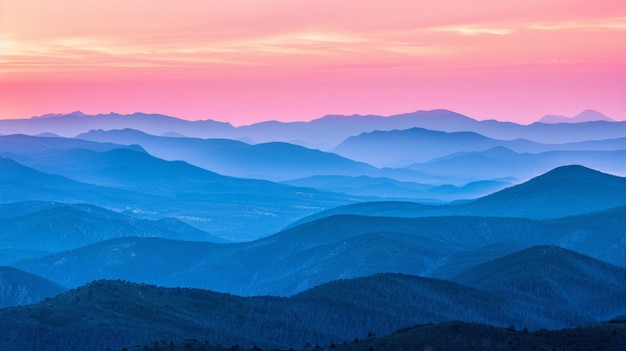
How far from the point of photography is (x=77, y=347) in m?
158

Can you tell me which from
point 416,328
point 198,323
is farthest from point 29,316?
point 416,328

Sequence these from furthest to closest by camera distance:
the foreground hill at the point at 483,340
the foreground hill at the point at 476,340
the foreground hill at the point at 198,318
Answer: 1. the foreground hill at the point at 198,318
2. the foreground hill at the point at 476,340
3. the foreground hill at the point at 483,340

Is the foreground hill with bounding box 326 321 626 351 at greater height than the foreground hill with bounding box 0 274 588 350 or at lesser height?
lesser

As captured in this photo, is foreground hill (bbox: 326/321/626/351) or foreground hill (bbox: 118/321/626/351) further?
foreground hill (bbox: 118/321/626/351)

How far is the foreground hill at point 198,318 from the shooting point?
160000 millimetres

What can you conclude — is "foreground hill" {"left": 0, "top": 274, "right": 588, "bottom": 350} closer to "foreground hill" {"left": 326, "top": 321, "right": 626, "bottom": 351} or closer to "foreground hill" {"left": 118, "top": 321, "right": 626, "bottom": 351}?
"foreground hill" {"left": 118, "top": 321, "right": 626, "bottom": 351}

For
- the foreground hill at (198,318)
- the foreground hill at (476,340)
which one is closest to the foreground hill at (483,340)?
the foreground hill at (476,340)

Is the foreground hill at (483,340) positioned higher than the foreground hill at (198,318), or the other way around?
the foreground hill at (198,318)

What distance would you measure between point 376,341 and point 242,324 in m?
62.4

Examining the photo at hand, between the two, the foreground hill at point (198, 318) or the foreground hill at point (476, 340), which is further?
the foreground hill at point (198, 318)

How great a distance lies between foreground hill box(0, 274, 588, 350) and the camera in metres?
160

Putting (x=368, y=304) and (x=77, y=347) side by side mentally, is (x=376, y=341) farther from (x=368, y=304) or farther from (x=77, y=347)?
(x=368, y=304)

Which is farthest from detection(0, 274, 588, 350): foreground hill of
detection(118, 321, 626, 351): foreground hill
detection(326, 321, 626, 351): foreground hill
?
detection(326, 321, 626, 351): foreground hill

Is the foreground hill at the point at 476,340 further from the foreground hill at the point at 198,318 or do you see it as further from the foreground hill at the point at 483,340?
the foreground hill at the point at 198,318
